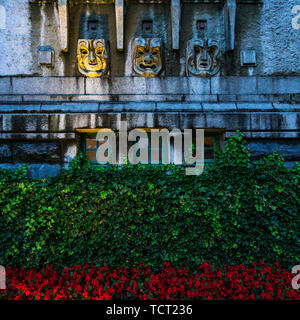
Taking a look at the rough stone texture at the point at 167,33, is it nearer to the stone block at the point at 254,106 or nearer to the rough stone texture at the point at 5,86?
the rough stone texture at the point at 5,86

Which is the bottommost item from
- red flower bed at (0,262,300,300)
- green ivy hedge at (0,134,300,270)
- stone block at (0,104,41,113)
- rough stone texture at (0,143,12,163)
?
red flower bed at (0,262,300,300)

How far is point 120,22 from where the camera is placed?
17.7ft

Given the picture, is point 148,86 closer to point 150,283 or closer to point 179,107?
point 179,107

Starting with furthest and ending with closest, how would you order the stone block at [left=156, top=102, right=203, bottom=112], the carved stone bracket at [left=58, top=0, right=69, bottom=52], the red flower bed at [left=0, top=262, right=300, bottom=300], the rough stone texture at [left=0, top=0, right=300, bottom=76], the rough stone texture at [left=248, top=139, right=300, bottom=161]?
1. the rough stone texture at [left=0, top=0, right=300, bottom=76]
2. the carved stone bracket at [left=58, top=0, right=69, bottom=52]
3. the stone block at [left=156, top=102, right=203, bottom=112]
4. the rough stone texture at [left=248, top=139, right=300, bottom=161]
5. the red flower bed at [left=0, top=262, right=300, bottom=300]

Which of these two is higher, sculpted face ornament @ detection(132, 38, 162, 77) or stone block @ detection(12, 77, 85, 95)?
sculpted face ornament @ detection(132, 38, 162, 77)

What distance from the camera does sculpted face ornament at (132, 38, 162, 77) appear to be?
538cm

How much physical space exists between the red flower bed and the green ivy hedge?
210 mm

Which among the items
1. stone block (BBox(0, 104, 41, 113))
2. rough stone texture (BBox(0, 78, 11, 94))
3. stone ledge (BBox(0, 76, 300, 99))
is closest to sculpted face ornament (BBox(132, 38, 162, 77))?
stone ledge (BBox(0, 76, 300, 99))

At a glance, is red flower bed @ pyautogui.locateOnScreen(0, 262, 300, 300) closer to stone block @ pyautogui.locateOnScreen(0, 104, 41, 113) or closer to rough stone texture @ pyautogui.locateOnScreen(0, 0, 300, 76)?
stone block @ pyautogui.locateOnScreen(0, 104, 41, 113)

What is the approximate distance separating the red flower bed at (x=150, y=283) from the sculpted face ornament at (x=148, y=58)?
4.61m

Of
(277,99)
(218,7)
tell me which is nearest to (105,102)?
(218,7)

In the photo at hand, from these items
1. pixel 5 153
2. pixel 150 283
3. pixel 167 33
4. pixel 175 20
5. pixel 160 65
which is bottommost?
pixel 150 283

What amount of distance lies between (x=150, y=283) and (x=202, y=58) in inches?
210

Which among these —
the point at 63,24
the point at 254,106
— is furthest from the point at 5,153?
the point at 254,106
